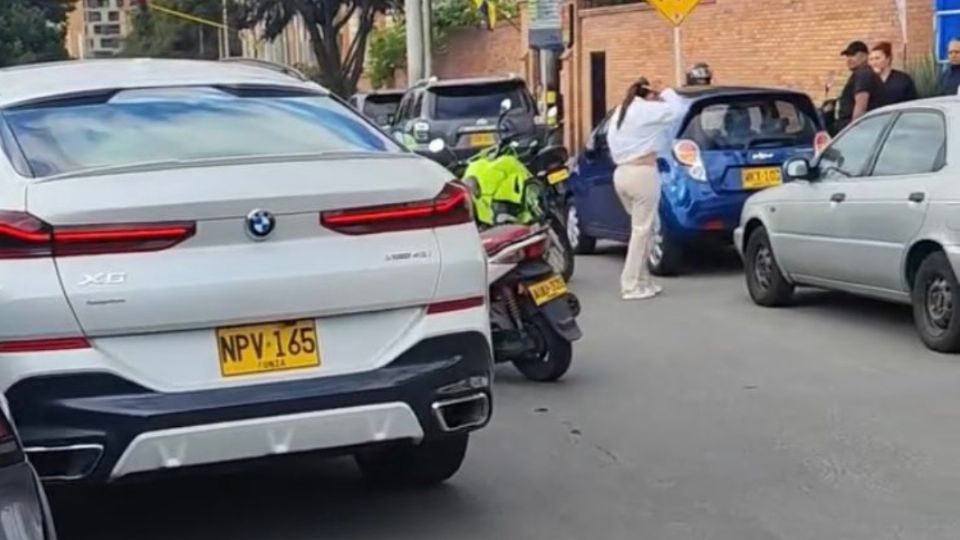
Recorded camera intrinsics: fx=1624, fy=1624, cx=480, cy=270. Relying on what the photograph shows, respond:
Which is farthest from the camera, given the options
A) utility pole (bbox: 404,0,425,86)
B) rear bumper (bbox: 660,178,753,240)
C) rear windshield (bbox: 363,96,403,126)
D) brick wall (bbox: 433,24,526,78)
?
brick wall (bbox: 433,24,526,78)

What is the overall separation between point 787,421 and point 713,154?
231 inches

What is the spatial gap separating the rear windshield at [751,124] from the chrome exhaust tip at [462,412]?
8.04 metres

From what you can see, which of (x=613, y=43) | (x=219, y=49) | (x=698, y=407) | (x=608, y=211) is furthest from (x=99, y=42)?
(x=698, y=407)

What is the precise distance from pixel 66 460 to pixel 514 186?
6.80 m

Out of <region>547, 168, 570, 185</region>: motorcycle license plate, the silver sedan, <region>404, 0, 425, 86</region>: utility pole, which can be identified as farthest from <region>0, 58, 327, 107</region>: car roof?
<region>404, 0, 425, 86</region>: utility pole

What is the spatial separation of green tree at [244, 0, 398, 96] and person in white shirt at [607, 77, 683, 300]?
34.2 meters

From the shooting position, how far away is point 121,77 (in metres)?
6.57

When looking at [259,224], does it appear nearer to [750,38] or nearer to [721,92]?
[721,92]

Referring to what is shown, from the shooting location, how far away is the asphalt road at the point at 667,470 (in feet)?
20.7

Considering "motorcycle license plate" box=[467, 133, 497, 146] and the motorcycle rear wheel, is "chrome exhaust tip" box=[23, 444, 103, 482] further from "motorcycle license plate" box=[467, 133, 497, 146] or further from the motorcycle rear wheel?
"motorcycle license plate" box=[467, 133, 497, 146]

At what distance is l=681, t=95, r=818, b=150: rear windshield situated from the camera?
45.0ft

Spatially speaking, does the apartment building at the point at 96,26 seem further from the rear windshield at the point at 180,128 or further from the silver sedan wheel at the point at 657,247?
the rear windshield at the point at 180,128

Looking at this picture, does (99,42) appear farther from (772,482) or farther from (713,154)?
(772,482)

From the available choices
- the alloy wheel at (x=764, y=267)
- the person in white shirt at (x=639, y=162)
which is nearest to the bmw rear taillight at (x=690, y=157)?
the person in white shirt at (x=639, y=162)
